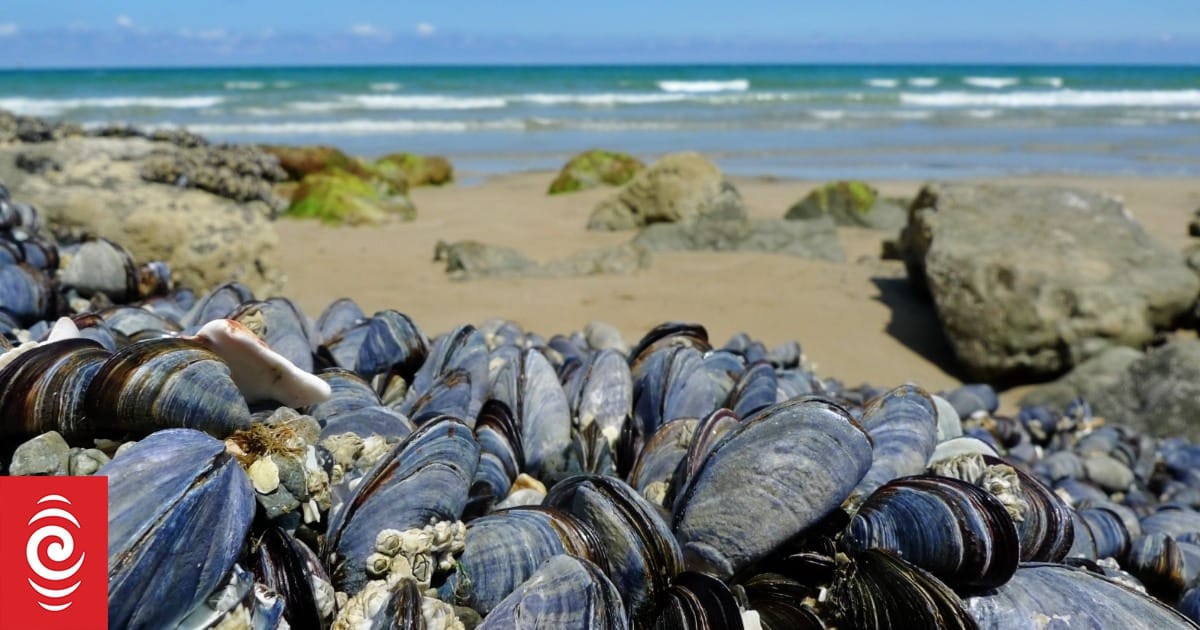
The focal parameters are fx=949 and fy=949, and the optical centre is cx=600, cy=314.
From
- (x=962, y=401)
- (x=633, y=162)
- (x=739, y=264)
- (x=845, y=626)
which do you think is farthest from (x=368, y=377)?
(x=633, y=162)

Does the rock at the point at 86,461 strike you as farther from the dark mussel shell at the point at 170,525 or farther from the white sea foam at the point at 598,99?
the white sea foam at the point at 598,99

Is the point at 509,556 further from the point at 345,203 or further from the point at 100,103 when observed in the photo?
the point at 100,103

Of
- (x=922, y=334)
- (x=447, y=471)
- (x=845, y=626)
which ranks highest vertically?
(x=447, y=471)

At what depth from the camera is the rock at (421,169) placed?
49.2ft

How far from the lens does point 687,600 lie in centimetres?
183

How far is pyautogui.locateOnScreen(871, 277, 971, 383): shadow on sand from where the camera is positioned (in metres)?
6.23

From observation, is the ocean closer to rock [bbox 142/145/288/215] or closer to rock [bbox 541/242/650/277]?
rock [bbox 541/242/650/277]

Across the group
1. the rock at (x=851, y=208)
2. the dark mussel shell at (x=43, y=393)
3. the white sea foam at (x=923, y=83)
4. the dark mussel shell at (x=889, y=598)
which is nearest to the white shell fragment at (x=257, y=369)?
the dark mussel shell at (x=43, y=393)

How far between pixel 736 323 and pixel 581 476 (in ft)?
14.8

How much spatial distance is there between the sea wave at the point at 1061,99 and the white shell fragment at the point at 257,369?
37.1m

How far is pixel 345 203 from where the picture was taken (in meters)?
10.8

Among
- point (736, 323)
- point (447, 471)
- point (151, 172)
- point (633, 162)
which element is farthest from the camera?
point (633, 162)

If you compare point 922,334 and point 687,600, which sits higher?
point 687,600

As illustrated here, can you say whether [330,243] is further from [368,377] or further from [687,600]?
[687,600]
